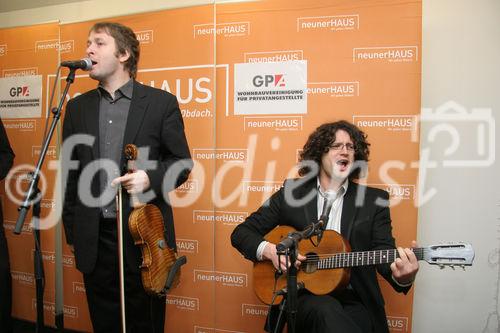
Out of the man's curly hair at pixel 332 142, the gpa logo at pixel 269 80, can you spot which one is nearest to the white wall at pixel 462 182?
the man's curly hair at pixel 332 142

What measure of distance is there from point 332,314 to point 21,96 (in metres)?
2.99

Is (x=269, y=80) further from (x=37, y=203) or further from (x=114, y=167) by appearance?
(x=37, y=203)

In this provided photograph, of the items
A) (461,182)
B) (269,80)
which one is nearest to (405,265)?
(461,182)

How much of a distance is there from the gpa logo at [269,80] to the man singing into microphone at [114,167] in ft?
2.60

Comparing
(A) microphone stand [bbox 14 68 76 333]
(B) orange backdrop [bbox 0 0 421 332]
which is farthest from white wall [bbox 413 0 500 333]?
(A) microphone stand [bbox 14 68 76 333]

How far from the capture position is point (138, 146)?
1861mm

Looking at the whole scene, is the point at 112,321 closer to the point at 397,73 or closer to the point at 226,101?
the point at 226,101

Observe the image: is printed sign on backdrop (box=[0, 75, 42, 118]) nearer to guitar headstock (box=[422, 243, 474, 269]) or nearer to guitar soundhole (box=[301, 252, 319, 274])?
guitar soundhole (box=[301, 252, 319, 274])

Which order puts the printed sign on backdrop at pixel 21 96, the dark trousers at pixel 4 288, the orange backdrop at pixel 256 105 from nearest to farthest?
the orange backdrop at pixel 256 105 < the dark trousers at pixel 4 288 < the printed sign on backdrop at pixel 21 96

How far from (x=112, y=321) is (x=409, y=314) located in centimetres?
168

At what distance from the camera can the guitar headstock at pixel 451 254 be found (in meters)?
1.59

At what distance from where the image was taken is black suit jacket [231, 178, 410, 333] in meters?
1.92

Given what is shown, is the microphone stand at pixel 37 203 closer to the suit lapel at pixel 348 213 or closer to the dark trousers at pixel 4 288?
the dark trousers at pixel 4 288

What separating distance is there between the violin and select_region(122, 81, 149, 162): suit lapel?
0.12 meters
